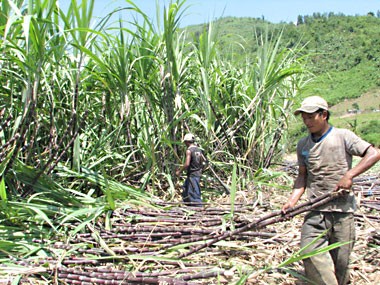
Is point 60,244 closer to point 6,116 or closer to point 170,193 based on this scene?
point 6,116

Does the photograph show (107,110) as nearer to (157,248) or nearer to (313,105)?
(157,248)

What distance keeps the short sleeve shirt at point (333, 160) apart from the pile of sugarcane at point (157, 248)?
12 cm

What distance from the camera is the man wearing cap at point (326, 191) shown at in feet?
7.37

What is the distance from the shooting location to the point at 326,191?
2.37m

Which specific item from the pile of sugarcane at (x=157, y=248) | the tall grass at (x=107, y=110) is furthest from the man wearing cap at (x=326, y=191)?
the tall grass at (x=107, y=110)

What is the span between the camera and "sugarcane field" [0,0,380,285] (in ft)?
7.53

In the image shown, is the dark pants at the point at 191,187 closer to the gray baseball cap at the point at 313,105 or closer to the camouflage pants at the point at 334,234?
the camouflage pants at the point at 334,234

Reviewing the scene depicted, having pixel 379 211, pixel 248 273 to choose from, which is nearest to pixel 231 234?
pixel 248 273

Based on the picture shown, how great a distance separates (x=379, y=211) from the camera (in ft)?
11.8

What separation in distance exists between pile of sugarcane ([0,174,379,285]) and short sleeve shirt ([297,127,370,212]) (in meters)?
0.12

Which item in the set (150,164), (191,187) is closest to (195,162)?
(191,187)

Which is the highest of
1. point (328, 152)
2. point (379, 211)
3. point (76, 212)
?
point (328, 152)

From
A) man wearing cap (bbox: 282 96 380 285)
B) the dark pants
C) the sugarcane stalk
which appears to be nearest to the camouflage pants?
man wearing cap (bbox: 282 96 380 285)

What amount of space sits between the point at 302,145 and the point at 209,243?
761mm
